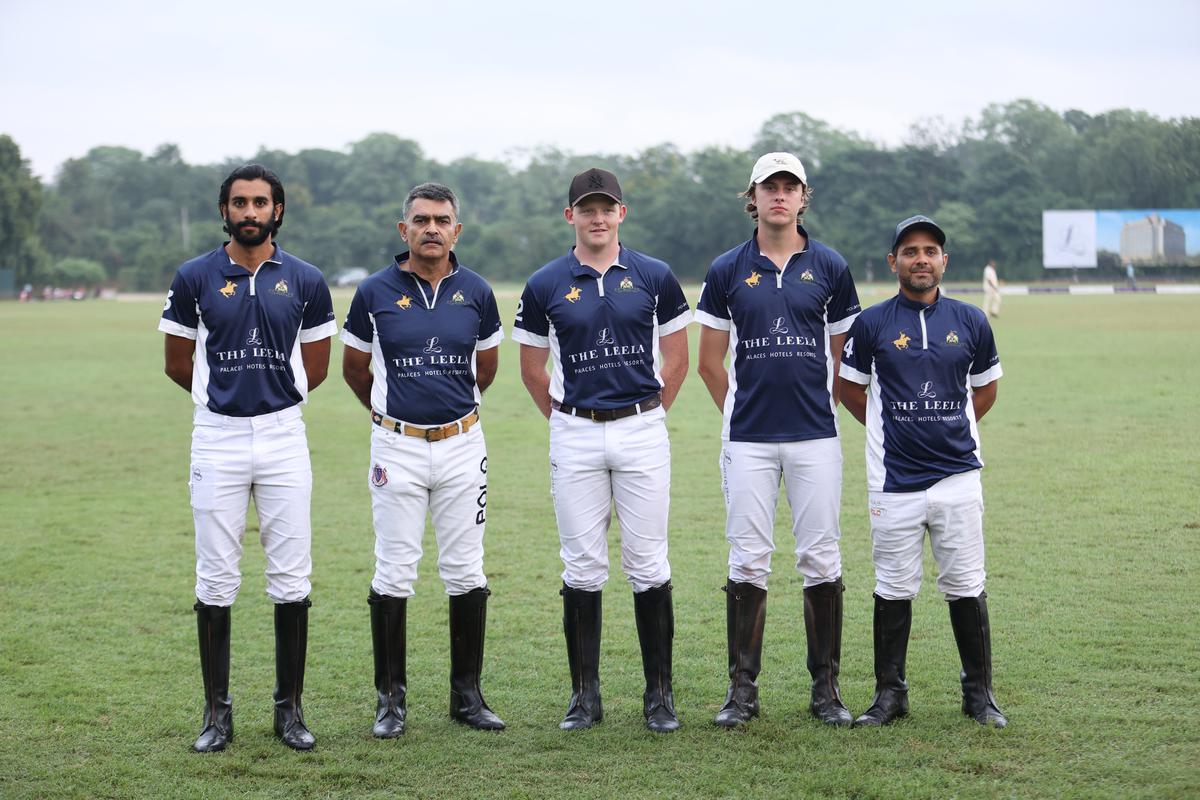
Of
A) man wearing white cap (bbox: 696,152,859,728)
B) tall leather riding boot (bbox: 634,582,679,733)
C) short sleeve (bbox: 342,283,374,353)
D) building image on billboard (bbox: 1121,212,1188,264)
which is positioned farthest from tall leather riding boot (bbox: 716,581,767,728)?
building image on billboard (bbox: 1121,212,1188,264)

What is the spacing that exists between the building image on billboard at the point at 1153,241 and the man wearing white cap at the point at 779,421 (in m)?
67.5

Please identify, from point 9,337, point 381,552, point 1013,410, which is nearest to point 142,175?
point 9,337

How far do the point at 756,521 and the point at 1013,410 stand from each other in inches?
448

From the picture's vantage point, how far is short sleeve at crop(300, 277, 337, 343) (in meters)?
5.41

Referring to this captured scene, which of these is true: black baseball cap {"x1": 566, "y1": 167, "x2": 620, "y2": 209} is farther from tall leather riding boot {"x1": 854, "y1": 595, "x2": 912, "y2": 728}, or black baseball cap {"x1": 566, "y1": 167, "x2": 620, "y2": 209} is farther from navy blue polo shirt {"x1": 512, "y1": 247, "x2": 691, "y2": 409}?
tall leather riding boot {"x1": 854, "y1": 595, "x2": 912, "y2": 728}

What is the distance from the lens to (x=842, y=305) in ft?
18.2

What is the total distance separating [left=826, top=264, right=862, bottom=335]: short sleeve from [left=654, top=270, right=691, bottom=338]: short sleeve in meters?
0.67

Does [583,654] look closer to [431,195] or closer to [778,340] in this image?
[778,340]

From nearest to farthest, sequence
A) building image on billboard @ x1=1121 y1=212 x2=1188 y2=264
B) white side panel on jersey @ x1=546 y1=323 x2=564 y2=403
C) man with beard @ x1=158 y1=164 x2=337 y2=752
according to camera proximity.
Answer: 1. man with beard @ x1=158 y1=164 x2=337 y2=752
2. white side panel on jersey @ x1=546 y1=323 x2=564 y2=403
3. building image on billboard @ x1=1121 y1=212 x2=1188 y2=264

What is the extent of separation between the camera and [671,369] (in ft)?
18.4

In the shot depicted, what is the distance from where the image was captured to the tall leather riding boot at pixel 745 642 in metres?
5.39

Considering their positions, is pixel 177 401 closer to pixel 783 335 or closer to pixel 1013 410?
pixel 1013 410

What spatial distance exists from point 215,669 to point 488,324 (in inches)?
76.6

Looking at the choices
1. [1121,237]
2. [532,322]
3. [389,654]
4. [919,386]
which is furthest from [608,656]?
[1121,237]
